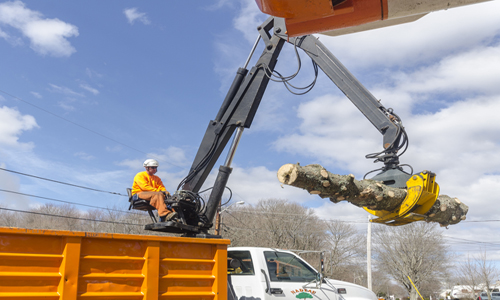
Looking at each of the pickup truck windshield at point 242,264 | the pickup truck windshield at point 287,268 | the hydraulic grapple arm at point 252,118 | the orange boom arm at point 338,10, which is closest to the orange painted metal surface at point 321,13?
the orange boom arm at point 338,10

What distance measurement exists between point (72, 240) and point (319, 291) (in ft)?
13.0

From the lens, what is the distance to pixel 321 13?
160 cm

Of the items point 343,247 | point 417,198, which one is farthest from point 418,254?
point 417,198

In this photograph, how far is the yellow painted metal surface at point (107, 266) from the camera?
12.9 feet

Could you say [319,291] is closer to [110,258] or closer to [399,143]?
[399,143]

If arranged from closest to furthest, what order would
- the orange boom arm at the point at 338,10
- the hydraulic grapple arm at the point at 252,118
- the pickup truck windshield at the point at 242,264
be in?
the orange boom arm at the point at 338,10, the pickup truck windshield at the point at 242,264, the hydraulic grapple arm at the point at 252,118

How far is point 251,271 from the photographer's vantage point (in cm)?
630

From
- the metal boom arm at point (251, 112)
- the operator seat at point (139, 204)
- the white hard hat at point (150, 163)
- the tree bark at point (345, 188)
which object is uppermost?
the metal boom arm at point (251, 112)

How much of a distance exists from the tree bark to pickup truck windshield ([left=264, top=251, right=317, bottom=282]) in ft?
3.81

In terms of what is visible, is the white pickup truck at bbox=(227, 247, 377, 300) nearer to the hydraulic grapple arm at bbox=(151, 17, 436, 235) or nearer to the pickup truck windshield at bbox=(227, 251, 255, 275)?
the pickup truck windshield at bbox=(227, 251, 255, 275)

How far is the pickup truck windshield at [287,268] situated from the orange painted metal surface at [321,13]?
5.18 meters

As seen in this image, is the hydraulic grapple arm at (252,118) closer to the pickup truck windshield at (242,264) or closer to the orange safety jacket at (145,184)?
the orange safety jacket at (145,184)

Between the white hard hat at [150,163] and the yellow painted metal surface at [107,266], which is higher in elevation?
the white hard hat at [150,163]

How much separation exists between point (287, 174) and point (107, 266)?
8.63 feet
